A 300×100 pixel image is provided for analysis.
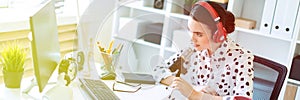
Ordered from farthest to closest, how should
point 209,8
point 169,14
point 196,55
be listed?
point 169,14
point 196,55
point 209,8

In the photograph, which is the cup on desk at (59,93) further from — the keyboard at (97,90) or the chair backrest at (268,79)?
the chair backrest at (268,79)

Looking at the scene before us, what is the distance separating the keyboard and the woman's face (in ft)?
1.13

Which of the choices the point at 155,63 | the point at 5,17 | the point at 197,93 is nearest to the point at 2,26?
the point at 5,17

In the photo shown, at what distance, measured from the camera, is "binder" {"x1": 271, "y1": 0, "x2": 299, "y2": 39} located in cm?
225

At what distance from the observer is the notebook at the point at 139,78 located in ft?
4.01

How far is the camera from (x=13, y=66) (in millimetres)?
1312

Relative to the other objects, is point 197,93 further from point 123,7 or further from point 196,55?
point 123,7

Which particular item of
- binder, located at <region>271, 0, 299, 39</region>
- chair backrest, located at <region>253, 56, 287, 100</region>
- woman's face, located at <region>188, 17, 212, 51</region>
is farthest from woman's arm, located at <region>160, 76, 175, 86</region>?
binder, located at <region>271, 0, 299, 39</region>

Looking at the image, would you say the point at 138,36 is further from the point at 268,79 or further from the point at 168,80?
the point at 268,79

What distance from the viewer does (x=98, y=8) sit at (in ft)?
4.14

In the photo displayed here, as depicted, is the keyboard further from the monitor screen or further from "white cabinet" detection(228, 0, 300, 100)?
"white cabinet" detection(228, 0, 300, 100)

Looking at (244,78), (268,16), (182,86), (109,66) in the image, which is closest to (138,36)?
(109,66)

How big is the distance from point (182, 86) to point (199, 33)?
0.58 ft

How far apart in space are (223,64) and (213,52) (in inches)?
2.4
